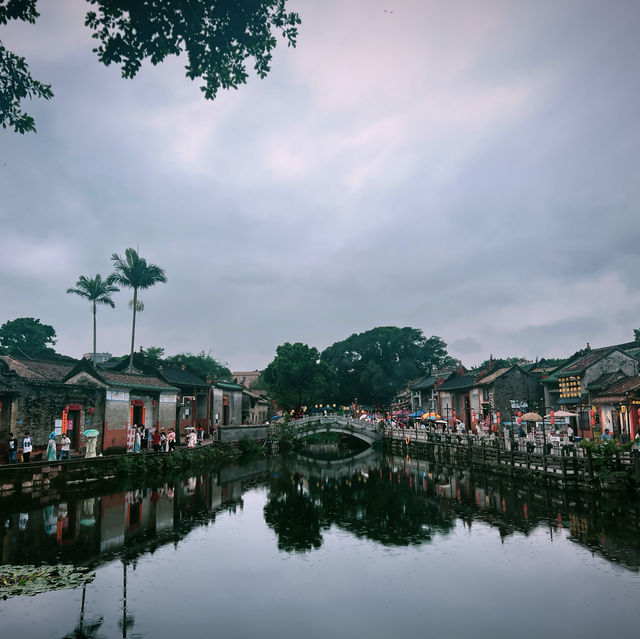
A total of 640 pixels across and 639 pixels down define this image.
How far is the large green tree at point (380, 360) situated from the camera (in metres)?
81.4

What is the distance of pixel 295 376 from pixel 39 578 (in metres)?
55.0

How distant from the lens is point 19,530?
15.7 metres

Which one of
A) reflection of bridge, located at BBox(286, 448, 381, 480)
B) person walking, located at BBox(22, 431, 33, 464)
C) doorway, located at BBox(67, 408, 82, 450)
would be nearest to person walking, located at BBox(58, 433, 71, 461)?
person walking, located at BBox(22, 431, 33, 464)

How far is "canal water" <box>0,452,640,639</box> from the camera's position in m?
9.76

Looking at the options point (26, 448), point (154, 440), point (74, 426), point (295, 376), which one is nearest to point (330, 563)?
point (26, 448)

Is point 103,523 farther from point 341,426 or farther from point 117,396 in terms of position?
point 341,426

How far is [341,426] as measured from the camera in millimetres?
54750

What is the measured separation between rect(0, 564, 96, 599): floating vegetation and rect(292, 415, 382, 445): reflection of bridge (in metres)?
42.4

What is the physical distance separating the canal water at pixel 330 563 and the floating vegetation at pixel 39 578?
35 cm

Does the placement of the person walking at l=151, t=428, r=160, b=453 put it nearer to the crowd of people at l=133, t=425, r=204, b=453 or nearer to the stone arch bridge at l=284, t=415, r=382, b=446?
the crowd of people at l=133, t=425, r=204, b=453

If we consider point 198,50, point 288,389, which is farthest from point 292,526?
point 288,389

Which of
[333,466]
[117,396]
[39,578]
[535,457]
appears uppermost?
[117,396]

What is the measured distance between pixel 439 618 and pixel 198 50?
1373cm

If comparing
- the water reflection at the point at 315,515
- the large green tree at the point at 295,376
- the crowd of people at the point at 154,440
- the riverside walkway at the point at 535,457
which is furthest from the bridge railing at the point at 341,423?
the water reflection at the point at 315,515
